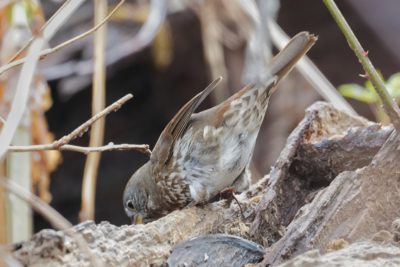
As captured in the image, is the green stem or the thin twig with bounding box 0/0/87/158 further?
the green stem

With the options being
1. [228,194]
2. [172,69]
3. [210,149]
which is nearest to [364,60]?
[228,194]

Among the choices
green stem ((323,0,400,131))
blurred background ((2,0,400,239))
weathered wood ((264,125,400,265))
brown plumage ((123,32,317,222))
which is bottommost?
weathered wood ((264,125,400,265))

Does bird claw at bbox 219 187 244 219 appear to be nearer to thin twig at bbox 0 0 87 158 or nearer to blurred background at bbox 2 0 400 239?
thin twig at bbox 0 0 87 158

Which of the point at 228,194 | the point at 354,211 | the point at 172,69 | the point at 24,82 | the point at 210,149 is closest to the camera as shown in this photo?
the point at 24,82

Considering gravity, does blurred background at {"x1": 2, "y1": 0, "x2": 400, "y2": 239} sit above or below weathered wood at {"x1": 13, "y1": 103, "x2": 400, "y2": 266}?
above

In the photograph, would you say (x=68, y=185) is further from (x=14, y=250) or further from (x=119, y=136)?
(x=14, y=250)

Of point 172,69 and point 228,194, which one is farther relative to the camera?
point 172,69

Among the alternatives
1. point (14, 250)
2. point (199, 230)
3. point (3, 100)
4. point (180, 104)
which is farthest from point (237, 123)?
point (180, 104)

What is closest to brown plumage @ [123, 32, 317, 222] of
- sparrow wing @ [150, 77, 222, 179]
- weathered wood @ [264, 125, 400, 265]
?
sparrow wing @ [150, 77, 222, 179]

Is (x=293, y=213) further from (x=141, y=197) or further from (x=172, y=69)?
(x=172, y=69)
